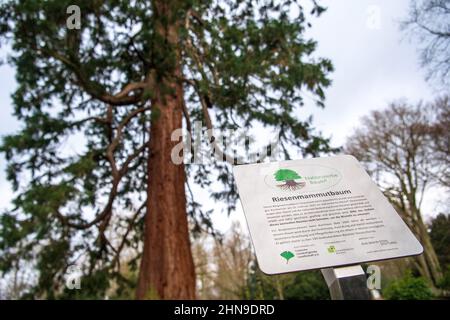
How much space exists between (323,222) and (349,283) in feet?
0.85

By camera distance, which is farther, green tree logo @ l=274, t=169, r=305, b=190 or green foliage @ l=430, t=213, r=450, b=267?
green foliage @ l=430, t=213, r=450, b=267

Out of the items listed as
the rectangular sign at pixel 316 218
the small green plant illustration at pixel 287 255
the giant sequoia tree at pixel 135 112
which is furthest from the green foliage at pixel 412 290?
the small green plant illustration at pixel 287 255

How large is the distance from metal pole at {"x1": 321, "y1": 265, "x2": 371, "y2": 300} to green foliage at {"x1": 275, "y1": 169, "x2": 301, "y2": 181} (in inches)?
18.5

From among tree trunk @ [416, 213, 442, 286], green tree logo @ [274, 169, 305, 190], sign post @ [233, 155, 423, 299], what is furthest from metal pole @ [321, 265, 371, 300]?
tree trunk @ [416, 213, 442, 286]

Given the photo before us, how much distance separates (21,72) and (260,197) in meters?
4.51

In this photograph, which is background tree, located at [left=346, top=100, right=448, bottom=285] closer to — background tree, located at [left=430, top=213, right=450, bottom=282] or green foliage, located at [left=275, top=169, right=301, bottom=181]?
background tree, located at [left=430, top=213, right=450, bottom=282]

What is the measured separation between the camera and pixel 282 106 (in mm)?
5426

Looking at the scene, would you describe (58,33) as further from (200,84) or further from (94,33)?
(200,84)

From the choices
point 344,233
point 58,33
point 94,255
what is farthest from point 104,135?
point 344,233

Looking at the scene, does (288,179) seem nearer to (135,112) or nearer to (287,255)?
(287,255)

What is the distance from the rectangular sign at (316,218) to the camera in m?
1.28

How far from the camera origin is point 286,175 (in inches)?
62.1

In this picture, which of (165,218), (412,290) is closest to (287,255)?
(165,218)

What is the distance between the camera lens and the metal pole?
3.99 feet
